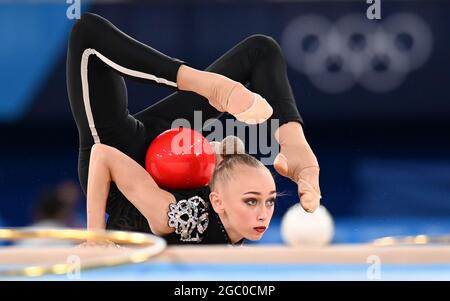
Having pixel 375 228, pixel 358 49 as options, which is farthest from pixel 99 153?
pixel 358 49

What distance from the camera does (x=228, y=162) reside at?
156 centimetres

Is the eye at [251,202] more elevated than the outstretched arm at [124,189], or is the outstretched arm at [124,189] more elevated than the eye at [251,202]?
the outstretched arm at [124,189]

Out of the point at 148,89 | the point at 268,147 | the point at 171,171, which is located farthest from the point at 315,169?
the point at 148,89

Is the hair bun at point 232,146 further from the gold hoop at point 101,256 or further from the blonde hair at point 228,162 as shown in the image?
the gold hoop at point 101,256

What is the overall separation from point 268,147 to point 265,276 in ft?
1.52

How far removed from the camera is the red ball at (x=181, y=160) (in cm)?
155

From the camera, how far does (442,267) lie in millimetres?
1290

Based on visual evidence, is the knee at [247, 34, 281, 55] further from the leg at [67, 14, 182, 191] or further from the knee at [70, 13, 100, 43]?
the knee at [70, 13, 100, 43]

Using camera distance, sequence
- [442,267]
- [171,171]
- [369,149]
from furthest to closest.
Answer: [369,149] < [171,171] < [442,267]

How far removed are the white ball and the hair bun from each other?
0.65 meters

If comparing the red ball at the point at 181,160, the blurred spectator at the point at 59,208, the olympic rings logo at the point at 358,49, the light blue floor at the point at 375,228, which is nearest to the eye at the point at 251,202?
the red ball at the point at 181,160

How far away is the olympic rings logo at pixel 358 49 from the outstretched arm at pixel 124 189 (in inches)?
115
